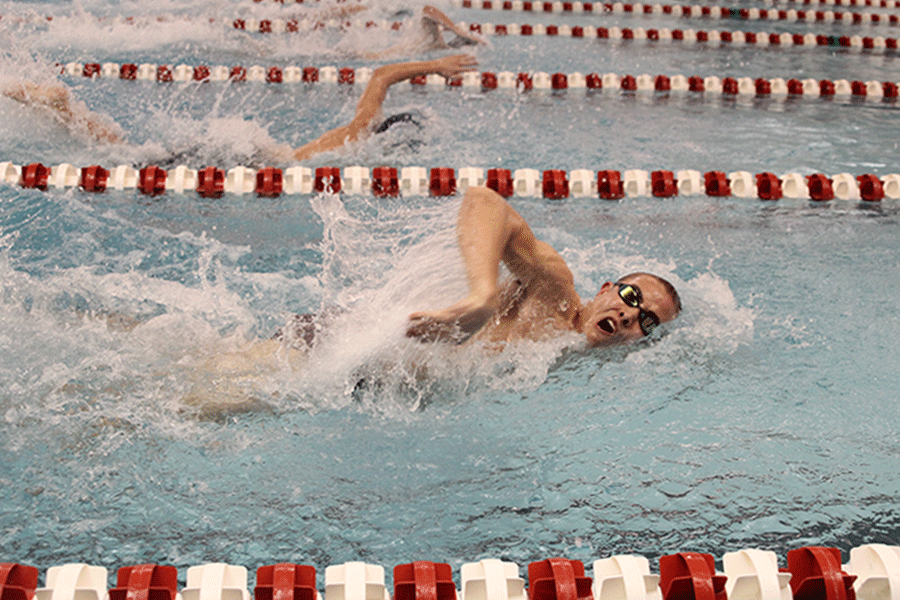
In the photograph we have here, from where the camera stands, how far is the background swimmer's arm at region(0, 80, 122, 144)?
4.02 metres

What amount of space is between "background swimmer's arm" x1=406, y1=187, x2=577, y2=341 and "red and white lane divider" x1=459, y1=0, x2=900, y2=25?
6.82 metres

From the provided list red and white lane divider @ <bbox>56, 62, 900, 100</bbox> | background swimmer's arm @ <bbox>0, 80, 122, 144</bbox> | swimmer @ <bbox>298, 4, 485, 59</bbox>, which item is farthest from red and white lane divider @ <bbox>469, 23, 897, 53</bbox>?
background swimmer's arm @ <bbox>0, 80, 122, 144</bbox>

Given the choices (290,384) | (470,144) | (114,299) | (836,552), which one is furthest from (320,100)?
(836,552)

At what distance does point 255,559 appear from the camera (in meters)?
1.92

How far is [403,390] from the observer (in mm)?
2465

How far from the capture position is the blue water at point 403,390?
6.70 ft

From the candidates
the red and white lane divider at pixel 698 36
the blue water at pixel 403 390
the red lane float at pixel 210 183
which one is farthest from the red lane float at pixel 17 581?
the red and white lane divider at pixel 698 36

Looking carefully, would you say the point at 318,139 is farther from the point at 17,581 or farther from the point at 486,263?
the point at 17,581

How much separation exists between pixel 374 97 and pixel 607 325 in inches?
95.7

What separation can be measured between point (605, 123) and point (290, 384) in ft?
11.4

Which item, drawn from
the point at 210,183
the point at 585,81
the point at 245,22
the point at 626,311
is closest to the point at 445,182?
the point at 210,183

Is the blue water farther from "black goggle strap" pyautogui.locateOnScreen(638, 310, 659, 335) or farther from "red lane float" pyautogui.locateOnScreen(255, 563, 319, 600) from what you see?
"red lane float" pyautogui.locateOnScreen(255, 563, 319, 600)

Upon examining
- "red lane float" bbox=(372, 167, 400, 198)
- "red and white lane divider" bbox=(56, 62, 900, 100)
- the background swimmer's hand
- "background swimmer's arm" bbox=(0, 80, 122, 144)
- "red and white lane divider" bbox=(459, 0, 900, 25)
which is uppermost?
"red and white lane divider" bbox=(459, 0, 900, 25)

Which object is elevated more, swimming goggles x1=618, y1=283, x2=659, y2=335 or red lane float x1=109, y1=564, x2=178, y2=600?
swimming goggles x1=618, y1=283, x2=659, y2=335
